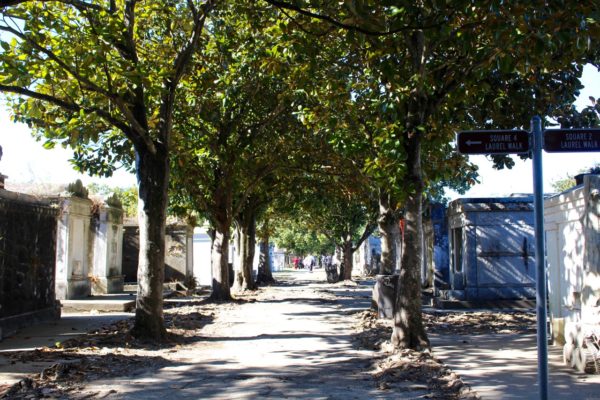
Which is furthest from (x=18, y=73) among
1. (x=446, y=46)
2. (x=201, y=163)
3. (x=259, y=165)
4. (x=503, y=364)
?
(x=259, y=165)

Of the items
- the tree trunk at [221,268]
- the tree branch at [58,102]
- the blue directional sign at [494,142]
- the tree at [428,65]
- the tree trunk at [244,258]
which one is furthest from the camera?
the tree trunk at [244,258]

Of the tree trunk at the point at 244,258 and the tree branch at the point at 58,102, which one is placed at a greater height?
the tree branch at the point at 58,102

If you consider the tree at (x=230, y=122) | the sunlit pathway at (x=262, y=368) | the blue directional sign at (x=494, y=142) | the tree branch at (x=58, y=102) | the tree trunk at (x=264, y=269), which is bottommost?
the sunlit pathway at (x=262, y=368)

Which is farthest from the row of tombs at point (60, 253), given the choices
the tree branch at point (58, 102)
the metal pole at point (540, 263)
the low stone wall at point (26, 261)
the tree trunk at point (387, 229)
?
the metal pole at point (540, 263)

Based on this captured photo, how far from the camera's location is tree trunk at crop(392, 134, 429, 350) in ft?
33.4

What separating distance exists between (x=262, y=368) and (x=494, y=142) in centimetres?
528

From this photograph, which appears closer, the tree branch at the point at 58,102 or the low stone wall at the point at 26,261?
the tree branch at the point at 58,102

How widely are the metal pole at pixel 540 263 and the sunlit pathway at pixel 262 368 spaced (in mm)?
2879

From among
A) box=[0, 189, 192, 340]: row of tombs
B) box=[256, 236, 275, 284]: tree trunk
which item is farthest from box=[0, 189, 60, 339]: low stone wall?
box=[256, 236, 275, 284]: tree trunk

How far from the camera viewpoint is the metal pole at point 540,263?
5.01m

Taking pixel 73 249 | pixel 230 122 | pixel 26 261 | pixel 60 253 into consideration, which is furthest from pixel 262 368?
pixel 73 249

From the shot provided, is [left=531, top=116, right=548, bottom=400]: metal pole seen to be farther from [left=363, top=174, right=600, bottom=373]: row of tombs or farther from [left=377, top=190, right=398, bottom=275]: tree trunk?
[left=377, top=190, right=398, bottom=275]: tree trunk

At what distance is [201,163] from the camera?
21172mm

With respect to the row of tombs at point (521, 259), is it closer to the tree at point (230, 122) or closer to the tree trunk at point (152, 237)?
the tree at point (230, 122)
